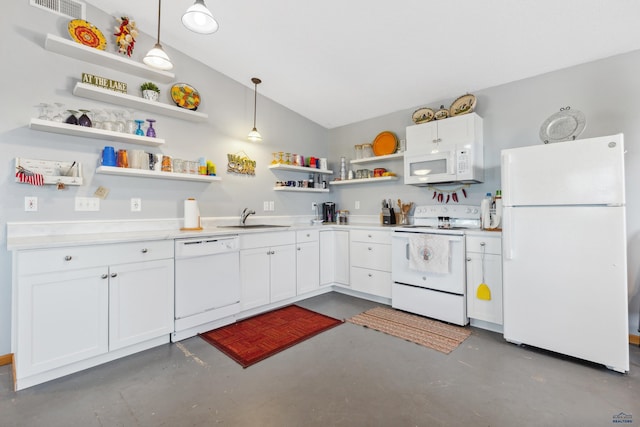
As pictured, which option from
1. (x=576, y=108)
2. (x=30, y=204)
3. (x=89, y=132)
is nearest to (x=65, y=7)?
(x=89, y=132)

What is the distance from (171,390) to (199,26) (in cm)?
242

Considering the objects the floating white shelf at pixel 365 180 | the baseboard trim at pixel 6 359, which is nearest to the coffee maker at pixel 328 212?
the floating white shelf at pixel 365 180

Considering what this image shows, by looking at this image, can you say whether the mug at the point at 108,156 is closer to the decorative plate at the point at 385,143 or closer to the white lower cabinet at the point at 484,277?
the decorative plate at the point at 385,143

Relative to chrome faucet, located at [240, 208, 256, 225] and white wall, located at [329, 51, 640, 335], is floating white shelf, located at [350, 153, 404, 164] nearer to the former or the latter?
white wall, located at [329, 51, 640, 335]

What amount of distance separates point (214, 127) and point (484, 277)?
327 cm

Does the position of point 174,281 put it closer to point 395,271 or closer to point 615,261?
point 395,271

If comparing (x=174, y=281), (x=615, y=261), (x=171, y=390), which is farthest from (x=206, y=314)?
A: (x=615, y=261)

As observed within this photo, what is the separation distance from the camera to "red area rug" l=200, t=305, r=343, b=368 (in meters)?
2.40

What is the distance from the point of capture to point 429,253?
2992 mm

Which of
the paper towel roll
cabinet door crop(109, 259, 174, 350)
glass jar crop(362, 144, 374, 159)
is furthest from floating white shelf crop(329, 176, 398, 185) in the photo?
cabinet door crop(109, 259, 174, 350)

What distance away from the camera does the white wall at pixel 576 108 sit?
2533 mm

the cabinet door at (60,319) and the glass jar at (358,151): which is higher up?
the glass jar at (358,151)

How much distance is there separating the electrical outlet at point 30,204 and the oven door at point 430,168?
11.5 feet

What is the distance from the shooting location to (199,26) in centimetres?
207
